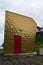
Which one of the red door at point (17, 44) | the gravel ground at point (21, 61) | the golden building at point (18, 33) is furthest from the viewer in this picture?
the red door at point (17, 44)

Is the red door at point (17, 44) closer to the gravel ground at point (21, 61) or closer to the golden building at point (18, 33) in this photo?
the golden building at point (18, 33)

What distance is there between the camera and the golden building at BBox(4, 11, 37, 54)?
1911 centimetres

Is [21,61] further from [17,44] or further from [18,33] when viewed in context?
[18,33]

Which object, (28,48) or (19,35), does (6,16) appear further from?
(28,48)

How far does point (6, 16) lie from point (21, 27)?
88.7 inches

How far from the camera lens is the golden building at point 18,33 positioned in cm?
1911

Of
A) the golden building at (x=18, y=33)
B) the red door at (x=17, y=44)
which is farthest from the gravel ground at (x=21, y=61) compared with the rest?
A: the red door at (x=17, y=44)

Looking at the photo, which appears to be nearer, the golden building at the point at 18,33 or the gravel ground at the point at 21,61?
the gravel ground at the point at 21,61

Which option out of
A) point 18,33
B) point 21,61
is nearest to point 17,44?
point 18,33

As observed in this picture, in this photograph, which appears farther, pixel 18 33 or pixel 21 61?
pixel 18 33

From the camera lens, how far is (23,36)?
20766mm

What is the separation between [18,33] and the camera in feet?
66.3

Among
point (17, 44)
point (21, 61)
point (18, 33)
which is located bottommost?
point (21, 61)

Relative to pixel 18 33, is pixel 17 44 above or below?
below
